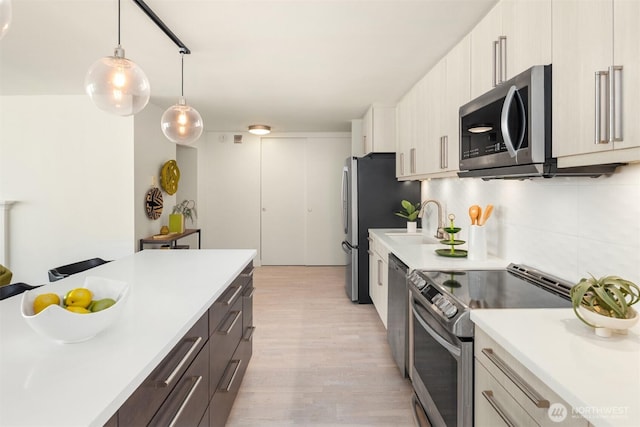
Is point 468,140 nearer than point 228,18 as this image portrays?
Yes

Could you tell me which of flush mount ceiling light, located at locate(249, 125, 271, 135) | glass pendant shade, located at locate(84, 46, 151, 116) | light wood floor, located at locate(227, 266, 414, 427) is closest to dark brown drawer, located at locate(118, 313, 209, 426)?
light wood floor, located at locate(227, 266, 414, 427)

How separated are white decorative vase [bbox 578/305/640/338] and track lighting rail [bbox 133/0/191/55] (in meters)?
2.53

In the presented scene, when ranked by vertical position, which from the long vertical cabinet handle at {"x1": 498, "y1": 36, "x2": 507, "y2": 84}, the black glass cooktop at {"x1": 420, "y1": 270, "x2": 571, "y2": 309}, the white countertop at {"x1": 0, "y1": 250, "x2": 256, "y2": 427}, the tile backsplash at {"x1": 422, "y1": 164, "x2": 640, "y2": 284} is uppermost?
the long vertical cabinet handle at {"x1": 498, "y1": 36, "x2": 507, "y2": 84}

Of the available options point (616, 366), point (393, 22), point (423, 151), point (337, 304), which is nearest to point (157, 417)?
point (616, 366)

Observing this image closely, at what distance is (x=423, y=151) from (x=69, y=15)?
2671 millimetres

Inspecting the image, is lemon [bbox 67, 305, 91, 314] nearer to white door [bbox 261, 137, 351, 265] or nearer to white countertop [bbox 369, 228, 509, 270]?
white countertop [bbox 369, 228, 509, 270]

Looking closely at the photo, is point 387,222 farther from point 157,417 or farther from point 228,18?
point 157,417

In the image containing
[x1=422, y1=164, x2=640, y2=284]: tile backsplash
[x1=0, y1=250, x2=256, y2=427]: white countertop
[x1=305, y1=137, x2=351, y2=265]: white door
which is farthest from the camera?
[x1=305, y1=137, x2=351, y2=265]: white door

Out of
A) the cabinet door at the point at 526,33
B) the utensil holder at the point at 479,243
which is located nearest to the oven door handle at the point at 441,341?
the utensil holder at the point at 479,243

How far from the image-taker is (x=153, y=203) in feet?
14.8

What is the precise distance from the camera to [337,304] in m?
4.35

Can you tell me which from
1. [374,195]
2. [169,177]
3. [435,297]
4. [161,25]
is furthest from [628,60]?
[169,177]

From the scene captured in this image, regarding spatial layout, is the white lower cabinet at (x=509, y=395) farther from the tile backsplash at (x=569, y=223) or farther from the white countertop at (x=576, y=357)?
the tile backsplash at (x=569, y=223)

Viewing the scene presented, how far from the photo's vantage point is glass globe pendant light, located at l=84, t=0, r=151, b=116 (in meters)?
1.67
